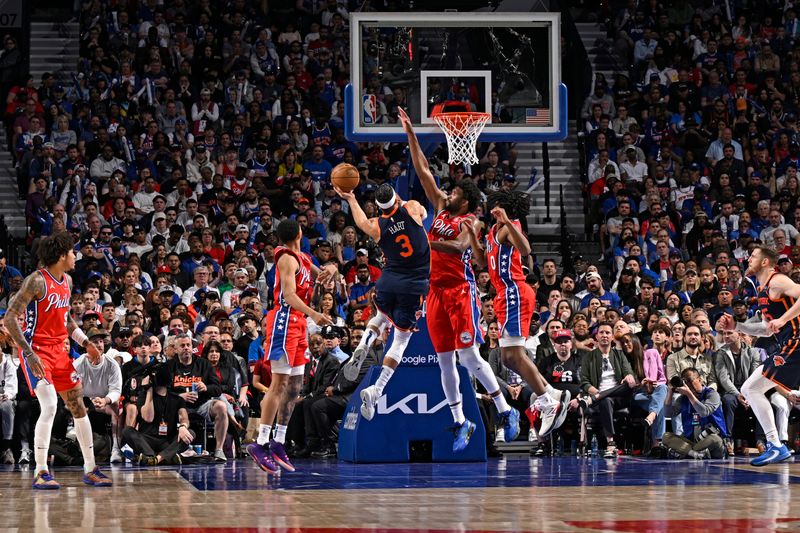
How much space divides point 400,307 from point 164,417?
3.56m

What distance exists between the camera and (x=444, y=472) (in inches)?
445

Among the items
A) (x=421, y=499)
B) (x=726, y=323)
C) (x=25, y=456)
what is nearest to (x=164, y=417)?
(x=25, y=456)

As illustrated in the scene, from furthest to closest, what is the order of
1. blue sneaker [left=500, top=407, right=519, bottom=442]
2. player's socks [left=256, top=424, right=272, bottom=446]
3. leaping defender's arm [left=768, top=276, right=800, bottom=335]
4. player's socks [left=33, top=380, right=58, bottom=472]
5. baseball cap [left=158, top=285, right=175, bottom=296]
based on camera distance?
baseball cap [left=158, top=285, right=175, bottom=296] < blue sneaker [left=500, top=407, right=519, bottom=442] < leaping defender's arm [left=768, top=276, right=800, bottom=335] < player's socks [left=256, top=424, right=272, bottom=446] < player's socks [left=33, top=380, right=58, bottom=472]

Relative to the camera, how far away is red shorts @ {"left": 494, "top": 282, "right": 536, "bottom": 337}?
11.8 m

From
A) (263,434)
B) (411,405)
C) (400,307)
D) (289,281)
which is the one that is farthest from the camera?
(411,405)

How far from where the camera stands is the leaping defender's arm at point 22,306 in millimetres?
9664

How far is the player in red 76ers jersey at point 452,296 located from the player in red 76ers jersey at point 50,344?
2647 mm

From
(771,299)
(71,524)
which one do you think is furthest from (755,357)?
(71,524)

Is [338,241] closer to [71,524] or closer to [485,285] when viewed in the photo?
[485,285]

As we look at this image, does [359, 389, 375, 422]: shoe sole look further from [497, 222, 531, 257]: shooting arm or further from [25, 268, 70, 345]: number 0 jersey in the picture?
[25, 268, 70, 345]: number 0 jersey

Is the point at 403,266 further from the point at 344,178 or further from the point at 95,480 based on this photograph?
the point at 95,480

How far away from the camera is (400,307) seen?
440 inches

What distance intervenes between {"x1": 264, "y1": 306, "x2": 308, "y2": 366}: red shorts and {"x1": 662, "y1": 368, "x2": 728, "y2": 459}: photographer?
492cm

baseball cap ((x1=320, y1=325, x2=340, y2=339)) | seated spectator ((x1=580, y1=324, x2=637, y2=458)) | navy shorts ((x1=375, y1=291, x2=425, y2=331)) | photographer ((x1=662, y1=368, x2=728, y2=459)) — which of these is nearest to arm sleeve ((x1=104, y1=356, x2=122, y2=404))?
baseball cap ((x1=320, y1=325, x2=340, y2=339))
